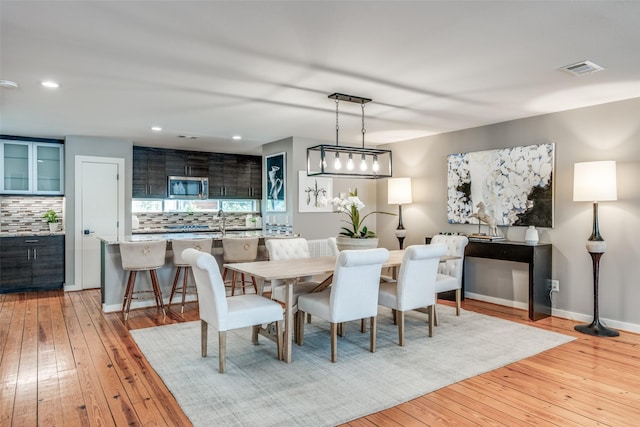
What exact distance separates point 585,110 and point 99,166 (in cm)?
661

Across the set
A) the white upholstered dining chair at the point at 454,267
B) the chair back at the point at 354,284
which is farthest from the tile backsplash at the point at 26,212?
the white upholstered dining chair at the point at 454,267

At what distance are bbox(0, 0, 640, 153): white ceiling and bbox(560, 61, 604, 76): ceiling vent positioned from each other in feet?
0.26

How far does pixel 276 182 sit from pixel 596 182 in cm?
434

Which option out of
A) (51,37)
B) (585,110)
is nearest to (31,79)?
(51,37)

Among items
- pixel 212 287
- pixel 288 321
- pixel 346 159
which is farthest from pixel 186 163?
pixel 288 321

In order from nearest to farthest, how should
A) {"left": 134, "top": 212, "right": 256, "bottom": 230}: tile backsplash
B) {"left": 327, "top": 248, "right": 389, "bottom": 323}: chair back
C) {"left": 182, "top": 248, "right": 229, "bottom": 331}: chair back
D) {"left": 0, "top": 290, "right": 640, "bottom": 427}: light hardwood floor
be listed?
{"left": 0, "top": 290, "right": 640, "bottom": 427}: light hardwood floor → {"left": 182, "top": 248, "right": 229, "bottom": 331}: chair back → {"left": 327, "top": 248, "right": 389, "bottom": 323}: chair back → {"left": 134, "top": 212, "right": 256, "bottom": 230}: tile backsplash

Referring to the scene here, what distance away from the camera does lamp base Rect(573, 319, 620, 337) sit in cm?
395

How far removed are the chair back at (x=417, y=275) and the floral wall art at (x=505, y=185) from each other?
5.91 feet

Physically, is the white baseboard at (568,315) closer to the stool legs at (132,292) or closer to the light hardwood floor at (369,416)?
the light hardwood floor at (369,416)

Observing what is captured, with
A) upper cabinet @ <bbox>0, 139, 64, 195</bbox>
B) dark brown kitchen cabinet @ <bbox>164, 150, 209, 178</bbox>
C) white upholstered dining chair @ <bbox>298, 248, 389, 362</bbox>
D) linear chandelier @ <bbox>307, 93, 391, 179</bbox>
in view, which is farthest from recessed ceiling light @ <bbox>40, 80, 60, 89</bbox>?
dark brown kitchen cabinet @ <bbox>164, 150, 209, 178</bbox>

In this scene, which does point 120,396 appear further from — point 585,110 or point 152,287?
point 585,110

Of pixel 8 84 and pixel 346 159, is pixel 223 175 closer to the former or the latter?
pixel 346 159

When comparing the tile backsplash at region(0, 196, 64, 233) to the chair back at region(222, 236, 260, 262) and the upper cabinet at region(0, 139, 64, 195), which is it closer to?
the upper cabinet at region(0, 139, 64, 195)

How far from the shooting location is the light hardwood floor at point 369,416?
2.38 m
